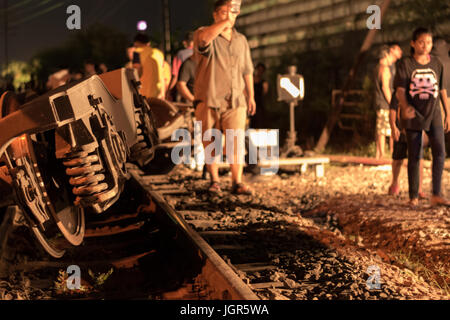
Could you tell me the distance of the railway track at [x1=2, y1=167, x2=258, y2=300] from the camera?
4125 millimetres

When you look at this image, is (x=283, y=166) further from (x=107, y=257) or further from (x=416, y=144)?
(x=107, y=257)

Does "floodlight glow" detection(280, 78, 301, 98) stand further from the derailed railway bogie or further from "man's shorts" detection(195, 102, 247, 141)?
the derailed railway bogie

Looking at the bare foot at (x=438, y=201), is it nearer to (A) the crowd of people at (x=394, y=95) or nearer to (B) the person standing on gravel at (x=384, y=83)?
(A) the crowd of people at (x=394, y=95)

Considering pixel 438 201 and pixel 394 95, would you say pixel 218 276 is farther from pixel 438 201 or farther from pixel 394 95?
pixel 394 95

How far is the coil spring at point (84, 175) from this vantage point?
13.3 feet

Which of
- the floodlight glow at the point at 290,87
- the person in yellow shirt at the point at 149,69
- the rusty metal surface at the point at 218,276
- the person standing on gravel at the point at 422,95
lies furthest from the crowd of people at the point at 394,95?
the floodlight glow at the point at 290,87

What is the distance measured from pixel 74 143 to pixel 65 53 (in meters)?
76.3

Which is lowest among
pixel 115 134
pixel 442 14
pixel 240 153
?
pixel 240 153

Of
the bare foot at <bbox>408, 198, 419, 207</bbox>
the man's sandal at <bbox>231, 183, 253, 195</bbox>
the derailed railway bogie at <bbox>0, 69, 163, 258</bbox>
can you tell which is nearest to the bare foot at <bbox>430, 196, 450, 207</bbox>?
the bare foot at <bbox>408, 198, 419, 207</bbox>

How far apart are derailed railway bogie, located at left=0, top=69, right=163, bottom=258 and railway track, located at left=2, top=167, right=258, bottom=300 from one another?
237 mm

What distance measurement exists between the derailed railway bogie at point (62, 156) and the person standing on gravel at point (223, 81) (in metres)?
2.50

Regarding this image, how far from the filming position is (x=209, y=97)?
7363 mm

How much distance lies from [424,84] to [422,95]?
109mm
